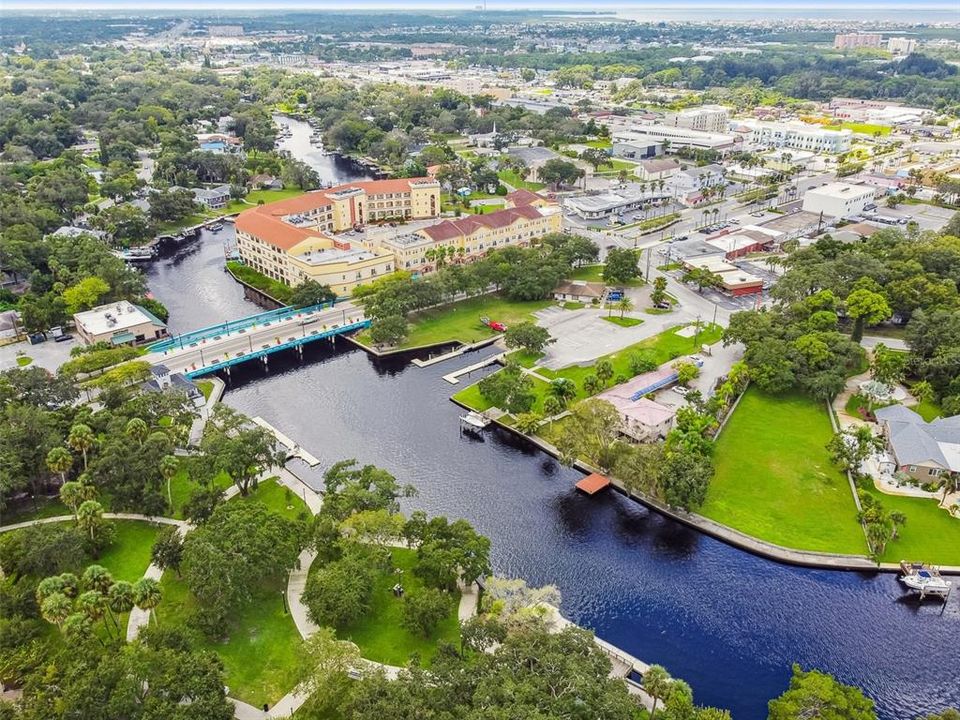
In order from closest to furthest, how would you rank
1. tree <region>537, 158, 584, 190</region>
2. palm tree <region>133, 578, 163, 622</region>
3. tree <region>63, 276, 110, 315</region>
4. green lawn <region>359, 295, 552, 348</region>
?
1. palm tree <region>133, 578, 163, 622</region>
2. green lawn <region>359, 295, 552, 348</region>
3. tree <region>63, 276, 110, 315</region>
4. tree <region>537, 158, 584, 190</region>

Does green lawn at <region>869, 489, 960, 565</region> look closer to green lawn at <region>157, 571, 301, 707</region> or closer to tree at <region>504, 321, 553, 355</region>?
tree at <region>504, 321, 553, 355</region>

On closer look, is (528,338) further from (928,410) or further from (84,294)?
(84,294)

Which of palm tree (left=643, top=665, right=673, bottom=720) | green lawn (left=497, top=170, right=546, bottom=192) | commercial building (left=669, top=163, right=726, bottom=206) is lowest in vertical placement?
green lawn (left=497, top=170, right=546, bottom=192)

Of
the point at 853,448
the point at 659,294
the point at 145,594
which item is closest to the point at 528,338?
the point at 659,294

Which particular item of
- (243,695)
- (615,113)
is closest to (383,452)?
(243,695)

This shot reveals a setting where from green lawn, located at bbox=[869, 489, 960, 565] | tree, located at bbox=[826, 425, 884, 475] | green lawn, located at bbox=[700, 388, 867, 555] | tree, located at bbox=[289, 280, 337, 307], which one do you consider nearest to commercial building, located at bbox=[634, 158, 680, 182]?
tree, located at bbox=[289, 280, 337, 307]

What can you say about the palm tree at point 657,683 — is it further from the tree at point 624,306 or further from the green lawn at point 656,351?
the tree at point 624,306

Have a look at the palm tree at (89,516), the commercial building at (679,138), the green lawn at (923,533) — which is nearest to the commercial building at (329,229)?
the palm tree at (89,516)

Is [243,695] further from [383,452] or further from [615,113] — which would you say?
[615,113]
